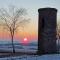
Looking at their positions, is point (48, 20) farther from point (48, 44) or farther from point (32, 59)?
point (32, 59)

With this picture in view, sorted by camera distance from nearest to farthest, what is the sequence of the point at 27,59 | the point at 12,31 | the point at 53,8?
the point at 27,59 < the point at 53,8 < the point at 12,31

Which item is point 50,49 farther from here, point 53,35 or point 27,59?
point 27,59

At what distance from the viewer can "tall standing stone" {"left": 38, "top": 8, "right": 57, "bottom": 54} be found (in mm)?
34250

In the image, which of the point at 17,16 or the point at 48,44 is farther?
the point at 17,16

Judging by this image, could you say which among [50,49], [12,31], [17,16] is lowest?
[50,49]

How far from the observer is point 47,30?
→ 113 feet

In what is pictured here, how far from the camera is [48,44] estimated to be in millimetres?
34750

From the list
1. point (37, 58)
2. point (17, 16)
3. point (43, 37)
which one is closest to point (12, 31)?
point (17, 16)

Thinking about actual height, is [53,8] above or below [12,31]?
above

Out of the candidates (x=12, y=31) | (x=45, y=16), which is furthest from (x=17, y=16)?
(x=45, y=16)

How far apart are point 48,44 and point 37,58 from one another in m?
12.1

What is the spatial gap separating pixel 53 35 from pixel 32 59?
43.5 feet

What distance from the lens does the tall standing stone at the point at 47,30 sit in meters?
34.2

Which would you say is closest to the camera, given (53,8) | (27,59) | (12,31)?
(27,59)
